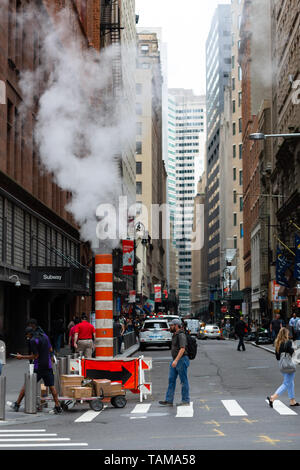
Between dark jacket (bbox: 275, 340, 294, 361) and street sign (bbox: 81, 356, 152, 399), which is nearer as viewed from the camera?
dark jacket (bbox: 275, 340, 294, 361)

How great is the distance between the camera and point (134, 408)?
15.7 meters

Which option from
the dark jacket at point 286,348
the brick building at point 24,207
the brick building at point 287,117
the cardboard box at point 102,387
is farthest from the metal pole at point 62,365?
the brick building at point 287,117

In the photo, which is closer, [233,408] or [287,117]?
[233,408]

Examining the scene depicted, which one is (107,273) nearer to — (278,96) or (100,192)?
(100,192)

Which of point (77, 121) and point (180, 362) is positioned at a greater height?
point (77, 121)

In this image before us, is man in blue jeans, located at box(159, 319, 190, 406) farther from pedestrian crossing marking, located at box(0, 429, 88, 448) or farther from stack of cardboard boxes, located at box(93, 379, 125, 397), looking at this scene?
pedestrian crossing marking, located at box(0, 429, 88, 448)

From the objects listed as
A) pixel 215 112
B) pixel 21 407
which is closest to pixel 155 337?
pixel 21 407

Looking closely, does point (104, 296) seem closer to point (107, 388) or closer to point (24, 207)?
point (107, 388)

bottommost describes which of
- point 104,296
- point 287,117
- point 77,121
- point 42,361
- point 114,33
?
point 42,361

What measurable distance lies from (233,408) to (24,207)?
1745 centimetres

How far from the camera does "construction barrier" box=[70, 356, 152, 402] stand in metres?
17.1

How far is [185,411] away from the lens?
580 inches

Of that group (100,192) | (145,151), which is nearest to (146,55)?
(145,151)

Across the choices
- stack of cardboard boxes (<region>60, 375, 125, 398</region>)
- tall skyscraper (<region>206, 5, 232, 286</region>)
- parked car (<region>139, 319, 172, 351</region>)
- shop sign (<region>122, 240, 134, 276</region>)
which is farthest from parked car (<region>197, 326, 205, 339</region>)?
tall skyscraper (<region>206, 5, 232, 286</region>)
